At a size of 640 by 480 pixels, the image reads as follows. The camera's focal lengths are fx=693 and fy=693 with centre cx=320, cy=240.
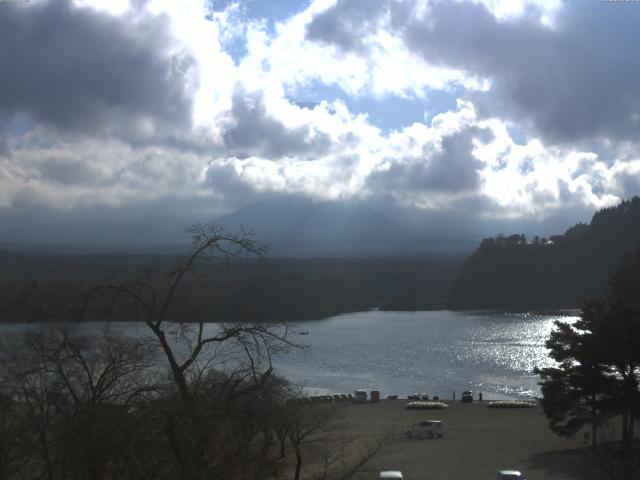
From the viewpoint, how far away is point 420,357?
131 feet

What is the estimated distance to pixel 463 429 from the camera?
19.2m

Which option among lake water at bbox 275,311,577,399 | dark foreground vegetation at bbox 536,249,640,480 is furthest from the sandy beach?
lake water at bbox 275,311,577,399

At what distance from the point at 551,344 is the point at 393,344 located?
30.5m

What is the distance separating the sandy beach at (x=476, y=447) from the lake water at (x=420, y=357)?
3.60 metres

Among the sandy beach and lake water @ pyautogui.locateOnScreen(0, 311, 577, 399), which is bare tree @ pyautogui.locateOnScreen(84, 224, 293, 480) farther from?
lake water @ pyautogui.locateOnScreen(0, 311, 577, 399)

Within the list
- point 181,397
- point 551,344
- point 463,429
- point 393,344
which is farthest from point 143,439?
point 393,344

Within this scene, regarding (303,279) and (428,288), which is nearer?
(303,279)

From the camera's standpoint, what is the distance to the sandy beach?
43.3 feet

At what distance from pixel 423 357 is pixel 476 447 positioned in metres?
24.2

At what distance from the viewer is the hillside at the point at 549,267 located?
74875mm

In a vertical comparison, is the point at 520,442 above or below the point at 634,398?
below

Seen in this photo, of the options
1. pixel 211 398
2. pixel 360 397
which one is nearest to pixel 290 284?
pixel 360 397

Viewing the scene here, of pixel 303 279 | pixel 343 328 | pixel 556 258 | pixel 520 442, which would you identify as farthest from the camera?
pixel 556 258

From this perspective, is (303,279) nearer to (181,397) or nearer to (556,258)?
(556,258)
